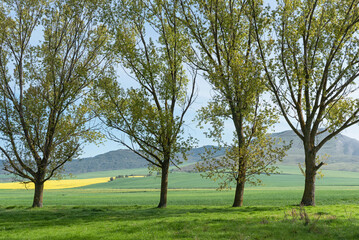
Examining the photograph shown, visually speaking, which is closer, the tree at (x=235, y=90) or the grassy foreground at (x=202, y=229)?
the grassy foreground at (x=202, y=229)

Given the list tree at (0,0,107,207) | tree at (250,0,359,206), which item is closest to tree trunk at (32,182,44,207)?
tree at (0,0,107,207)

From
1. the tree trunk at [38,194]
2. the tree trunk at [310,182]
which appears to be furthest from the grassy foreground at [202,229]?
the tree trunk at [38,194]

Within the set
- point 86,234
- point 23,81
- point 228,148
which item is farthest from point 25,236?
point 23,81

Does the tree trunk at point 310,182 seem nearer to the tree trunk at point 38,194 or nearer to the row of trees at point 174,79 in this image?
the row of trees at point 174,79

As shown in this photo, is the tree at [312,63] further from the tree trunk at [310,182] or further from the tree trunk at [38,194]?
the tree trunk at [38,194]

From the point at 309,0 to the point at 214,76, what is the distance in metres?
10.9

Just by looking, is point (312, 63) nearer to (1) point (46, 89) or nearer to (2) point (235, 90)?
(2) point (235, 90)

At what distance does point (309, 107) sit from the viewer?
29297 mm

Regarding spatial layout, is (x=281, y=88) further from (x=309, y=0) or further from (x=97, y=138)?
(x=97, y=138)

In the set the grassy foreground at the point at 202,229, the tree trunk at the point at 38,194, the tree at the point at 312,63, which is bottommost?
the grassy foreground at the point at 202,229

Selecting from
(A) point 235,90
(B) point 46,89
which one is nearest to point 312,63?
(A) point 235,90

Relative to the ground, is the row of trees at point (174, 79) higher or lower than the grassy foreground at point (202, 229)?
higher

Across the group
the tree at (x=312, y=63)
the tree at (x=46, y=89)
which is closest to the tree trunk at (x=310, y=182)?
the tree at (x=312, y=63)

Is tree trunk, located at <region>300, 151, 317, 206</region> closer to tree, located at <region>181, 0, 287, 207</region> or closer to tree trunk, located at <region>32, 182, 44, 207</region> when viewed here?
tree, located at <region>181, 0, 287, 207</region>
